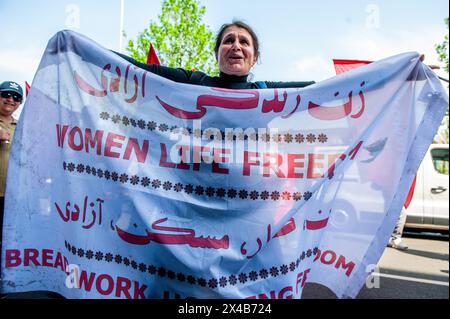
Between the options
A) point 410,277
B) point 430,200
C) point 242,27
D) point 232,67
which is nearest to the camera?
point 232,67

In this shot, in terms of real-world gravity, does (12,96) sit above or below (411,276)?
above

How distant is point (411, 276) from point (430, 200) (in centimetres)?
322

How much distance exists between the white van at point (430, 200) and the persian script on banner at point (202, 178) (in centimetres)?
523

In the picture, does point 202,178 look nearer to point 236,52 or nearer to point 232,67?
point 232,67

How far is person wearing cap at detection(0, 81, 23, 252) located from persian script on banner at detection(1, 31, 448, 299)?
3.24 ft

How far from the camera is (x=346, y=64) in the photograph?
2.98 meters

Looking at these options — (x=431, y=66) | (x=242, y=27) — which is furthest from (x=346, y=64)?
(x=242, y=27)

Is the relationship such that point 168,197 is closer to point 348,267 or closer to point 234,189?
point 234,189

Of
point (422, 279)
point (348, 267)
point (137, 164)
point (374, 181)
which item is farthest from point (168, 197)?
point (422, 279)

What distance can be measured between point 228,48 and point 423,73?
48.9 inches

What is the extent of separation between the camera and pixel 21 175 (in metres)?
1.87

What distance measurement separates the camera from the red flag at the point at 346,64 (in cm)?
293

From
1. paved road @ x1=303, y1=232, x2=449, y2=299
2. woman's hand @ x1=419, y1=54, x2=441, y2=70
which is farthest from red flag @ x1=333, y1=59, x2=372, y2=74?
paved road @ x1=303, y1=232, x2=449, y2=299

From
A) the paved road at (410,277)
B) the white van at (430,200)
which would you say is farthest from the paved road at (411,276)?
the white van at (430,200)
